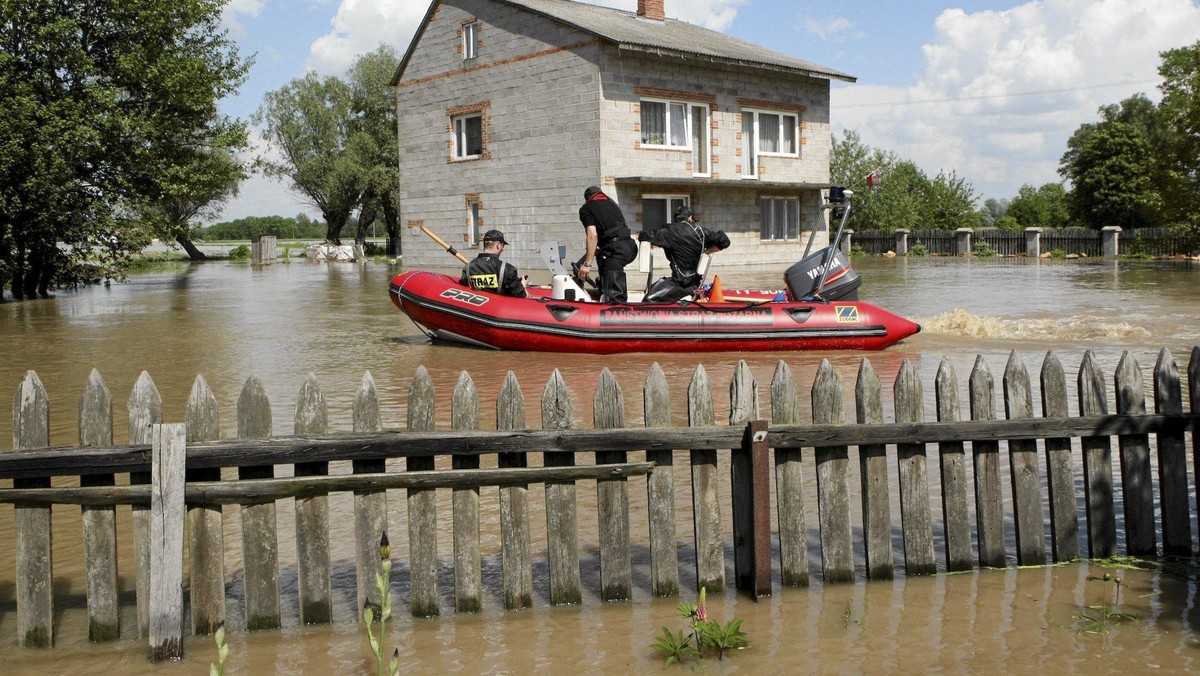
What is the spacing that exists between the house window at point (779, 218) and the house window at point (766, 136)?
1.41 m

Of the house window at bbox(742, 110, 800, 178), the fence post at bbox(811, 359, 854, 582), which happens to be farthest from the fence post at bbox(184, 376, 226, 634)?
the house window at bbox(742, 110, 800, 178)

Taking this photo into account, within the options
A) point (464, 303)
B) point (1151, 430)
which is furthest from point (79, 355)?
point (1151, 430)

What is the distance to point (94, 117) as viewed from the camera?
2338 centimetres

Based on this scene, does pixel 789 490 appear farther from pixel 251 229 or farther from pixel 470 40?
pixel 251 229

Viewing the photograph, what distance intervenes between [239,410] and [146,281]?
110ft

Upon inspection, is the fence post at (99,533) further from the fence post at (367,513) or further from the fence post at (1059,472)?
the fence post at (1059,472)

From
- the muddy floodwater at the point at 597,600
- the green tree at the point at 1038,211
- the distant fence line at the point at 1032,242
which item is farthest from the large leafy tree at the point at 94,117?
the green tree at the point at 1038,211

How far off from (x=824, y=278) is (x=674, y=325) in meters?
2.04

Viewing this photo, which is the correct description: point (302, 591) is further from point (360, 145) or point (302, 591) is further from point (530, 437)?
point (360, 145)

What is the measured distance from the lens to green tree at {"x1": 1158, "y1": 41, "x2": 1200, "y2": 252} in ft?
111

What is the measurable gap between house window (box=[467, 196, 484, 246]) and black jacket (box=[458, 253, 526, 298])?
62.1 ft

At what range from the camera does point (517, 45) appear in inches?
1230

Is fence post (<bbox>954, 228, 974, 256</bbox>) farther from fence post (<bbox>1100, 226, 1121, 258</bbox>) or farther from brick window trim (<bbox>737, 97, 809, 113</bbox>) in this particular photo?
brick window trim (<bbox>737, 97, 809, 113</bbox>)

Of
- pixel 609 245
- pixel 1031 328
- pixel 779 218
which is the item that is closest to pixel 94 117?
pixel 609 245
